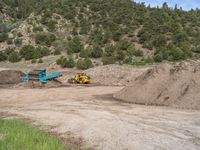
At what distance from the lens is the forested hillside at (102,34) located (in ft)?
150

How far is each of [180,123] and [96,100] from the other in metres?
7.75

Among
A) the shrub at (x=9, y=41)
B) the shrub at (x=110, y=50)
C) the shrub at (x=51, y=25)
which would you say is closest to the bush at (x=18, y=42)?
the shrub at (x=9, y=41)

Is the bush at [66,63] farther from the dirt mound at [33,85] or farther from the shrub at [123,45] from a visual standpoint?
the dirt mound at [33,85]

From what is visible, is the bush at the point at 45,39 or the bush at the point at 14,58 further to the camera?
the bush at the point at 45,39

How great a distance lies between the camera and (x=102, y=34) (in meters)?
55.7

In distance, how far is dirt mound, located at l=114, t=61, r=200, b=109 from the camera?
18.5 m

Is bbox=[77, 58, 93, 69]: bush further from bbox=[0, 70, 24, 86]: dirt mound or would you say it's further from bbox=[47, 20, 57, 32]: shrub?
bbox=[47, 20, 57, 32]: shrub

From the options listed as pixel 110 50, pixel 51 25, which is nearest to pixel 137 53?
pixel 110 50

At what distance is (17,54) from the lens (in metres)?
50.3

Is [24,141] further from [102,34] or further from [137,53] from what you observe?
[102,34]

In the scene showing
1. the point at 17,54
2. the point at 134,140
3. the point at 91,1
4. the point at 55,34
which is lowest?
the point at 134,140

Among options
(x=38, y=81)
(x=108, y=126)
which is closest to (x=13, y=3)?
(x=38, y=81)

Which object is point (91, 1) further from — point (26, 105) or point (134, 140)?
point (134, 140)

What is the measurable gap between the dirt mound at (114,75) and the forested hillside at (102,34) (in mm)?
7651
